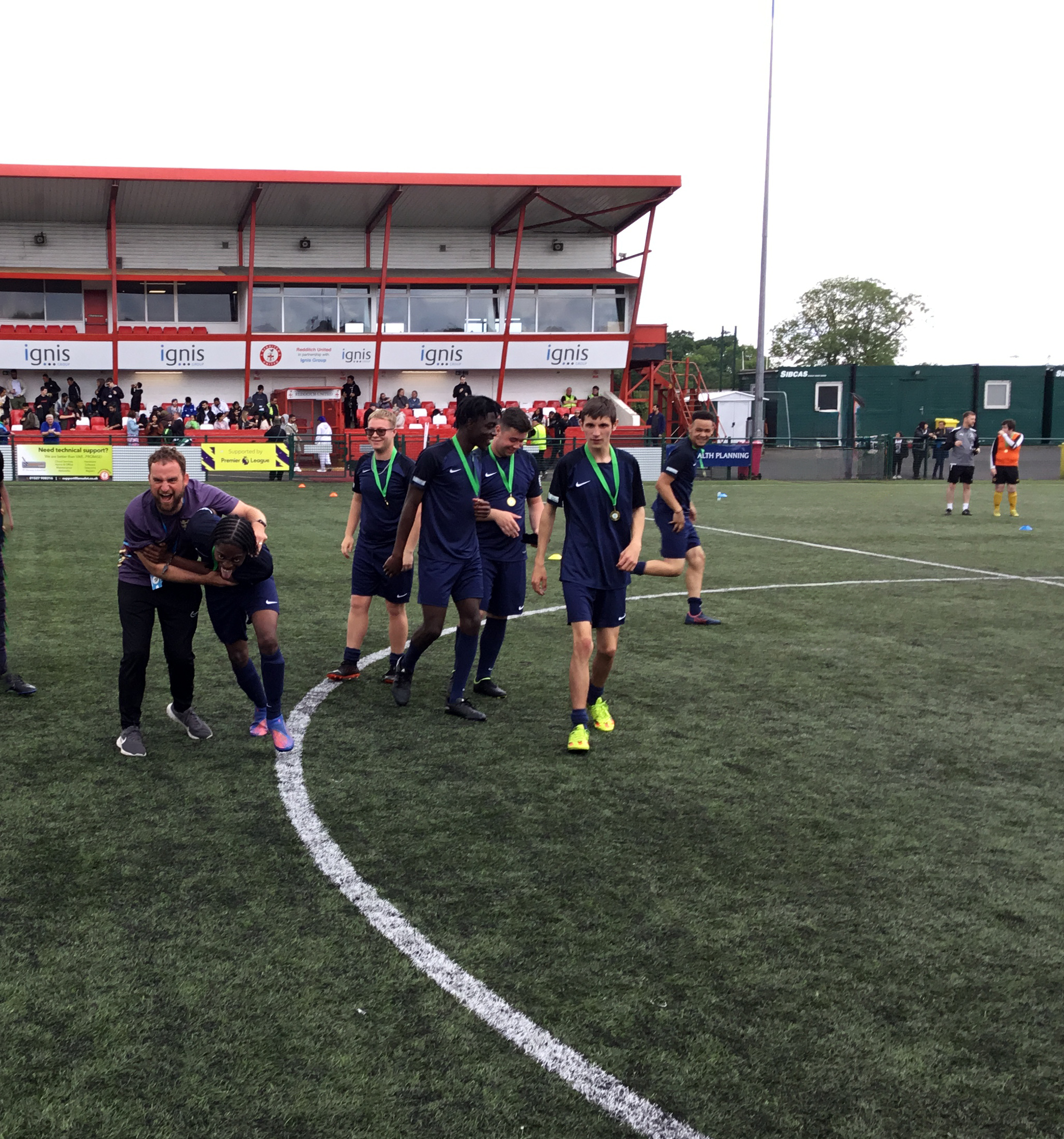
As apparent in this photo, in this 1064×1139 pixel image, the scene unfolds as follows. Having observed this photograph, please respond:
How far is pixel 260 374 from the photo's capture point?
38.5 metres

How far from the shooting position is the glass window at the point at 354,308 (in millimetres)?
38719

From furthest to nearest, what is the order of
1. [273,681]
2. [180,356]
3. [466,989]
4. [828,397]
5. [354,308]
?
1. [828,397]
2. [354,308]
3. [180,356]
4. [273,681]
5. [466,989]

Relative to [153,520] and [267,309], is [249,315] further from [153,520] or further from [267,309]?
[153,520]

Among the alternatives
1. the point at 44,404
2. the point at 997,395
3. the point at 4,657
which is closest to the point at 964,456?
the point at 4,657

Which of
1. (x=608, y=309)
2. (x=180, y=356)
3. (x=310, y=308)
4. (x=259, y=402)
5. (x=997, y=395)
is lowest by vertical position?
(x=259, y=402)

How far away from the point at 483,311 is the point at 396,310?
3.24m

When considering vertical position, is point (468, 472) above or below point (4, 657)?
above

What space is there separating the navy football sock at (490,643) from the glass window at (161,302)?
3459 centimetres

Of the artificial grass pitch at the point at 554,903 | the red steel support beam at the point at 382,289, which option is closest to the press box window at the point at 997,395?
the red steel support beam at the point at 382,289

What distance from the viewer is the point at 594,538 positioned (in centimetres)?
606

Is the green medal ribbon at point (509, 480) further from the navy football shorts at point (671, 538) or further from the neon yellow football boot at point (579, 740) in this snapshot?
the navy football shorts at point (671, 538)

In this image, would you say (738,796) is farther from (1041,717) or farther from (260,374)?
(260,374)

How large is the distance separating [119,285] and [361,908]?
38.3 m

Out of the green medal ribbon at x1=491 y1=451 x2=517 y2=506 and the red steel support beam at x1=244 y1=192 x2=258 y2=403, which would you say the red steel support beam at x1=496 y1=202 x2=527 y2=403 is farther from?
the green medal ribbon at x1=491 y1=451 x2=517 y2=506
